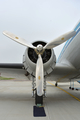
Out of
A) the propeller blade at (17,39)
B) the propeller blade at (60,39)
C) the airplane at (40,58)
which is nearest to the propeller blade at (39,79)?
the airplane at (40,58)

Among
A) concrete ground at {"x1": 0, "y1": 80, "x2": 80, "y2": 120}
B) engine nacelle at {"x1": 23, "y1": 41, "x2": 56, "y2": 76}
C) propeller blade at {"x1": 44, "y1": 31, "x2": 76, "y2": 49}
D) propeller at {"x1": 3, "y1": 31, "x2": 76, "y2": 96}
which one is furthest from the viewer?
engine nacelle at {"x1": 23, "y1": 41, "x2": 56, "y2": 76}

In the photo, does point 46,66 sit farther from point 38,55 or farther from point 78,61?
point 78,61

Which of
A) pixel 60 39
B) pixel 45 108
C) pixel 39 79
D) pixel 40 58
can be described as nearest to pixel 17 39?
pixel 40 58

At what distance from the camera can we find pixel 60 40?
6055mm

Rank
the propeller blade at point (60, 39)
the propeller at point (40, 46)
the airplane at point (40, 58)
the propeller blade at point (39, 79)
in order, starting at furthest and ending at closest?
the propeller blade at point (60, 39) → the airplane at point (40, 58) → the propeller at point (40, 46) → the propeller blade at point (39, 79)

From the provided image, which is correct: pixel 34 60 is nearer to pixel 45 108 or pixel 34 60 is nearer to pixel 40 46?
pixel 40 46

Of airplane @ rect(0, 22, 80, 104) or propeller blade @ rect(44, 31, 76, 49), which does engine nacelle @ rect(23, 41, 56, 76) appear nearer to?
airplane @ rect(0, 22, 80, 104)

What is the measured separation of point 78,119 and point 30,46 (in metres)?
3.75

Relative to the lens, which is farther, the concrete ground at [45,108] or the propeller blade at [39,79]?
the propeller blade at [39,79]

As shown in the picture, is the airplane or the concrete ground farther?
the airplane

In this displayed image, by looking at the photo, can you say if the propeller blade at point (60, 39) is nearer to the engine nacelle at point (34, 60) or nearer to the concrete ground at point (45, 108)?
the engine nacelle at point (34, 60)

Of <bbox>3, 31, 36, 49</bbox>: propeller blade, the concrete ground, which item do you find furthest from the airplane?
the concrete ground

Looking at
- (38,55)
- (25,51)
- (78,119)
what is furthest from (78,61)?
(78,119)

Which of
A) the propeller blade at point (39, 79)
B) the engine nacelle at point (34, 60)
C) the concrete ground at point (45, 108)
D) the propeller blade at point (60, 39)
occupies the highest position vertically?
the propeller blade at point (60, 39)
